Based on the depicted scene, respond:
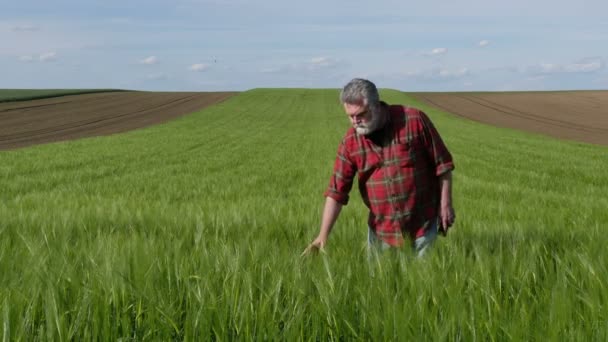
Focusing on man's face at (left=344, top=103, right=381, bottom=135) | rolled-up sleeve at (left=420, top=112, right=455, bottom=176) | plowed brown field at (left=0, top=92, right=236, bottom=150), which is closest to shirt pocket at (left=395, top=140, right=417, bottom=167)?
rolled-up sleeve at (left=420, top=112, right=455, bottom=176)

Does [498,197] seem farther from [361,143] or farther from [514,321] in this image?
[514,321]

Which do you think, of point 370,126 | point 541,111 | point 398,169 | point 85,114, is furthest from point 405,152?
point 541,111

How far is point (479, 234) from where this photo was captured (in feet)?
18.1

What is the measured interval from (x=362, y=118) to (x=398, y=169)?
52 centimetres

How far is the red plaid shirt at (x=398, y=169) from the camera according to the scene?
14.6ft

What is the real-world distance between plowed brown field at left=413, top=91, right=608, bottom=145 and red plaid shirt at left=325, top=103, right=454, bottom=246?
33261 mm

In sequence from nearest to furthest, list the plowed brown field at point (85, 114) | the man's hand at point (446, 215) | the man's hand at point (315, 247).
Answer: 1. the man's hand at point (315, 247)
2. the man's hand at point (446, 215)
3. the plowed brown field at point (85, 114)

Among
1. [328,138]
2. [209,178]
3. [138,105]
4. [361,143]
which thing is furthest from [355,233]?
[138,105]

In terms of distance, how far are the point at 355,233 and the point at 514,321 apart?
2971mm

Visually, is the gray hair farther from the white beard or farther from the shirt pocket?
the shirt pocket

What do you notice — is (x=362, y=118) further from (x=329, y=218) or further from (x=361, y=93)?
(x=329, y=218)

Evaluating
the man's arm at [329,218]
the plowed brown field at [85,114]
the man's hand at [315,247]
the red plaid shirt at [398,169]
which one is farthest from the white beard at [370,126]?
the plowed brown field at [85,114]

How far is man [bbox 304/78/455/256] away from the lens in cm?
444

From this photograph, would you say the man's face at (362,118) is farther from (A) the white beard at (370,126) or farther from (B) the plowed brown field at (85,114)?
(B) the plowed brown field at (85,114)
